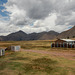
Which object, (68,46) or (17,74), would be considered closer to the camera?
(17,74)

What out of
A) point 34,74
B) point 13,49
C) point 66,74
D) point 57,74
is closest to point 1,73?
point 34,74

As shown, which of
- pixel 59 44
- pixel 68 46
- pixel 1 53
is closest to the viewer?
pixel 1 53

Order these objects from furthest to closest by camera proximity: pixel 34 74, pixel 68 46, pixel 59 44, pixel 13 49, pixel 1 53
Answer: pixel 59 44 < pixel 68 46 < pixel 13 49 < pixel 1 53 < pixel 34 74

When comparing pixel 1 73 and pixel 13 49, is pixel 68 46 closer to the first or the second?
pixel 13 49

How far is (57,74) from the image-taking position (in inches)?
399

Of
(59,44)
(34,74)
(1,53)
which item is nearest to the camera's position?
(34,74)

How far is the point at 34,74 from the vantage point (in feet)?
33.2

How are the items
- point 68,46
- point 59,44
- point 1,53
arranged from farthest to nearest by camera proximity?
point 59,44 < point 68,46 < point 1,53

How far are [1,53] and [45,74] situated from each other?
15.6 m

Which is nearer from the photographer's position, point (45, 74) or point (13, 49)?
point (45, 74)

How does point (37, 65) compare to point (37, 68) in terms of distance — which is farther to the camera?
point (37, 65)

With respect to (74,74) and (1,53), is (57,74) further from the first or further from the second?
(1,53)

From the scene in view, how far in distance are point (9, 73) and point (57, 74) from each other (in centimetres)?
584

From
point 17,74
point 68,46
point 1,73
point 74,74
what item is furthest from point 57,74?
point 68,46
